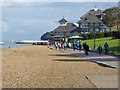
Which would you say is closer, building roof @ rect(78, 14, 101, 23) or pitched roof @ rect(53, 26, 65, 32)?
building roof @ rect(78, 14, 101, 23)

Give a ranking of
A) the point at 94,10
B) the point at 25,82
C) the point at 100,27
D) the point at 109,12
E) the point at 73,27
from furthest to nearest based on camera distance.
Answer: the point at 94,10 → the point at 73,27 → the point at 100,27 → the point at 109,12 → the point at 25,82

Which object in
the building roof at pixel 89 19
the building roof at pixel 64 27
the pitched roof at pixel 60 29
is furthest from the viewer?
the pitched roof at pixel 60 29

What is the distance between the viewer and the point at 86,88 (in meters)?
7.90

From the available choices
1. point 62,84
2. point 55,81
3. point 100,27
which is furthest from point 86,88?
point 100,27

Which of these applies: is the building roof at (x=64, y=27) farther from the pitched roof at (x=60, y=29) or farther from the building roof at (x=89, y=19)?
the building roof at (x=89, y=19)

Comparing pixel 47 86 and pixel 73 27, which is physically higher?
pixel 73 27

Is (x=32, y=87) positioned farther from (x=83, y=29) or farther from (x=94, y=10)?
(x=94, y=10)

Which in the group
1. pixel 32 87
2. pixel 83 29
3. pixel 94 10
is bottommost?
pixel 32 87

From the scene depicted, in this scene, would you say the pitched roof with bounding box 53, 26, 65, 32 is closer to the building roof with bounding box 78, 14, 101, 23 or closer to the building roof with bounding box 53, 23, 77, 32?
the building roof with bounding box 53, 23, 77, 32

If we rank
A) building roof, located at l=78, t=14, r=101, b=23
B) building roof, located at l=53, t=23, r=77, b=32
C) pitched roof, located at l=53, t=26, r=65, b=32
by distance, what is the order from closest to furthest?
building roof, located at l=78, t=14, r=101, b=23 → building roof, located at l=53, t=23, r=77, b=32 → pitched roof, located at l=53, t=26, r=65, b=32

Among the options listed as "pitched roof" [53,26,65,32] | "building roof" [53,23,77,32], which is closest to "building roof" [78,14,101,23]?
"building roof" [53,23,77,32]

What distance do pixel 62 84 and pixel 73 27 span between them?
8613 cm

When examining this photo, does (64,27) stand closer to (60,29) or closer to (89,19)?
(60,29)

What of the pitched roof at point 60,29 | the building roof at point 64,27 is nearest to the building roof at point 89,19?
the building roof at point 64,27
